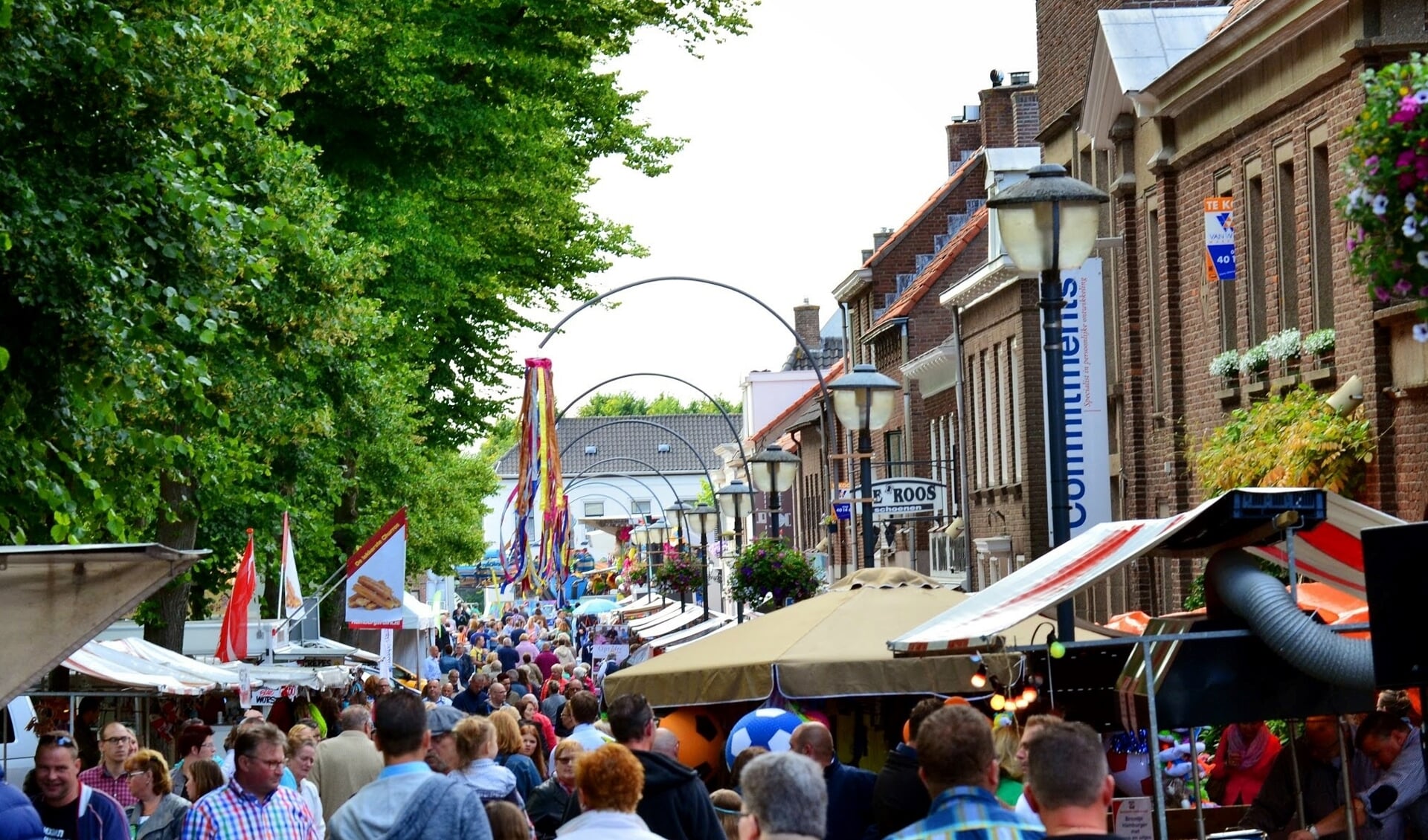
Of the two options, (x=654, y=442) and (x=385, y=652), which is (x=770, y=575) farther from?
(x=654, y=442)

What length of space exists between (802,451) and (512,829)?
6649cm

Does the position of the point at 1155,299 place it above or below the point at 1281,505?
above

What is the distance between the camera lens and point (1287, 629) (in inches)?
360

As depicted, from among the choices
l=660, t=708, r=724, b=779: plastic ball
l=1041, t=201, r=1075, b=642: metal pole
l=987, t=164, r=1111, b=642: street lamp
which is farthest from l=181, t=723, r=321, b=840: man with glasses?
l=660, t=708, r=724, b=779: plastic ball

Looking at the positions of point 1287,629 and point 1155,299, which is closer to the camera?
point 1287,629

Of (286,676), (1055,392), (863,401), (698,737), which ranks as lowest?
(698,737)

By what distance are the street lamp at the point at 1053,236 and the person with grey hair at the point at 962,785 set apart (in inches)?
223

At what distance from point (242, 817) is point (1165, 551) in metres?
4.41

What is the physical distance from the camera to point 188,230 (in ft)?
46.1

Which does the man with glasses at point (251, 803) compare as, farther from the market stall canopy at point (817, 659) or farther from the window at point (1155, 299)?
the window at point (1155, 299)

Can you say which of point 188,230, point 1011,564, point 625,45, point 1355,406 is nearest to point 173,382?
point 188,230

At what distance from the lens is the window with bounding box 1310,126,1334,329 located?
2177 centimetres

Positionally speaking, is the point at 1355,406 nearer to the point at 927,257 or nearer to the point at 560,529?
the point at 560,529

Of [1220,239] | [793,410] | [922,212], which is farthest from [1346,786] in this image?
[793,410]
